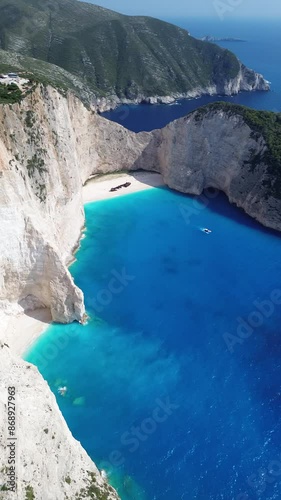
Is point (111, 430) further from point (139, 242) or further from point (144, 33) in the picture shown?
point (144, 33)

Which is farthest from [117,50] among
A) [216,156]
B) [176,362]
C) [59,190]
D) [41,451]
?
[41,451]

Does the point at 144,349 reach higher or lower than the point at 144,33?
lower

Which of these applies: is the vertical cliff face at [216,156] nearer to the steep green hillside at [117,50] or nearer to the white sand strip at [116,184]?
the white sand strip at [116,184]

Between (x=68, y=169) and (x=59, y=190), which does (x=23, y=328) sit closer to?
(x=59, y=190)

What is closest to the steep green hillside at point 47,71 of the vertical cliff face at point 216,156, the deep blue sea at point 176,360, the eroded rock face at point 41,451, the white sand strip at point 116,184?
the white sand strip at point 116,184

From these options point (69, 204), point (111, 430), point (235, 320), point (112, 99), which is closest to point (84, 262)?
point (69, 204)
